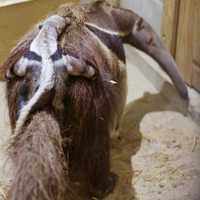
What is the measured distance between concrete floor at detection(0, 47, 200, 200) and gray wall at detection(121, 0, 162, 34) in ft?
0.72

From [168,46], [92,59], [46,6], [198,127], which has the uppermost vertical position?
[92,59]

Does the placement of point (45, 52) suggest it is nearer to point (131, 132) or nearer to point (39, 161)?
point (39, 161)

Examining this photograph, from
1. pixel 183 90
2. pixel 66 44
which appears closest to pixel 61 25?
pixel 66 44

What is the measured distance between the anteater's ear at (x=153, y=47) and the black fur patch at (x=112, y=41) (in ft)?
0.52

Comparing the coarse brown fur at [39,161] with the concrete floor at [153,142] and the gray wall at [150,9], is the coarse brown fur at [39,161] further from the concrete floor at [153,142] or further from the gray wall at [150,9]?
the gray wall at [150,9]

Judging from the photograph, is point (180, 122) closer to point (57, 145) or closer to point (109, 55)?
point (109, 55)

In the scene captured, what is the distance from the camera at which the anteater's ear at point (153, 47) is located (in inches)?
97.0

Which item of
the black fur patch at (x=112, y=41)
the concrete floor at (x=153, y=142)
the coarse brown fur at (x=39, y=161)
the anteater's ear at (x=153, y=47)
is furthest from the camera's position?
the anteater's ear at (x=153, y=47)

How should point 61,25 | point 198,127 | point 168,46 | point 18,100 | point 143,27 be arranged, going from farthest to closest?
point 168,46, point 198,127, point 143,27, point 61,25, point 18,100

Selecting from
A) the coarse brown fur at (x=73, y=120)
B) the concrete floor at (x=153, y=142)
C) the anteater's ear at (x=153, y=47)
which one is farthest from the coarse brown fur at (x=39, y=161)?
the anteater's ear at (x=153, y=47)

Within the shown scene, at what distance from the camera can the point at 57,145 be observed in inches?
67.2

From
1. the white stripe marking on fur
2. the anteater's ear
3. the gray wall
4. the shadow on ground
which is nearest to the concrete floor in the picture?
the shadow on ground

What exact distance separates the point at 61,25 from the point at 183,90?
36.3 inches

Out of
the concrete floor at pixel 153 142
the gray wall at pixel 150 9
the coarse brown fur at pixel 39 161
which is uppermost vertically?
the coarse brown fur at pixel 39 161
